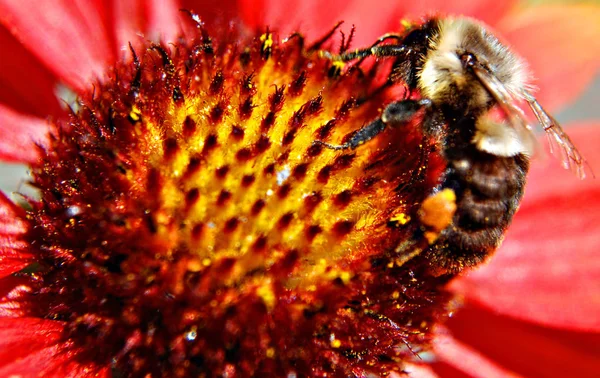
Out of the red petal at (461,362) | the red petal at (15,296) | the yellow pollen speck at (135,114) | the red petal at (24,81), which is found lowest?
the red petal at (15,296)

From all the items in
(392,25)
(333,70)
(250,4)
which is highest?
(392,25)

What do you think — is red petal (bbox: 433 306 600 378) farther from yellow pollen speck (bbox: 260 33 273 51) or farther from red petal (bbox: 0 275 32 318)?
red petal (bbox: 0 275 32 318)

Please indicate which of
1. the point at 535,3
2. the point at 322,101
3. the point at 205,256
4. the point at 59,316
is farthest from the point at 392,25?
the point at 59,316

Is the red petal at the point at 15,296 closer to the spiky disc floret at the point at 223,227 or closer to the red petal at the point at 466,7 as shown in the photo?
the spiky disc floret at the point at 223,227

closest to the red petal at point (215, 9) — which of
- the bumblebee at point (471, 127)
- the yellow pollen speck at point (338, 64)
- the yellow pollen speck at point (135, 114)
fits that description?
the yellow pollen speck at point (338, 64)

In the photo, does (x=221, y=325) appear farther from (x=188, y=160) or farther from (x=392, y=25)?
(x=392, y=25)

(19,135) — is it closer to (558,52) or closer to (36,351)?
(36,351)

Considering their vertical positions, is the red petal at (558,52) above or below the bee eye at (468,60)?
above
